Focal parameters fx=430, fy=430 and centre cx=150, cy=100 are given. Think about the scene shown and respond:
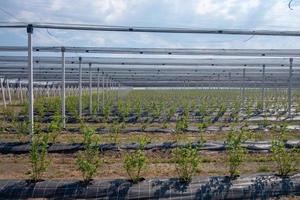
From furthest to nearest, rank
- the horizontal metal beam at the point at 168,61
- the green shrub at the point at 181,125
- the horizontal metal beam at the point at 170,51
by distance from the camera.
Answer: the horizontal metal beam at the point at 168,61, the horizontal metal beam at the point at 170,51, the green shrub at the point at 181,125

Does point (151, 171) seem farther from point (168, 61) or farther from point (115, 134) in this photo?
point (168, 61)

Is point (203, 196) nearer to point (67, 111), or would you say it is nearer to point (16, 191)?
point (16, 191)

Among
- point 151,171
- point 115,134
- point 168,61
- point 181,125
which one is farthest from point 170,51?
point 151,171

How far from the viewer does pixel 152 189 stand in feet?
18.6

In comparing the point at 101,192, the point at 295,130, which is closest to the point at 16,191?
the point at 101,192

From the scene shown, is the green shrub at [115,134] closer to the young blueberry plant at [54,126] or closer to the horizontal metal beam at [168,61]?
the young blueberry plant at [54,126]

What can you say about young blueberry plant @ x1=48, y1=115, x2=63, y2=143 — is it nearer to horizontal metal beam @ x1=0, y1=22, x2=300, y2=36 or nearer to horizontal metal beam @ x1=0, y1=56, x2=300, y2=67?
horizontal metal beam @ x1=0, y1=22, x2=300, y2=36

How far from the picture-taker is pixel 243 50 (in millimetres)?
12188

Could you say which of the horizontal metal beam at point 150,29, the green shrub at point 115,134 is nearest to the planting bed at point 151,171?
the green shrub at point 115,134

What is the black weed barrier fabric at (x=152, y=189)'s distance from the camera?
561 cm

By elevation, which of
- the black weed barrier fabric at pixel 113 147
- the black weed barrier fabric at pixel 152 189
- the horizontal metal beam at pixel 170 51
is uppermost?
the horizontal metal beam at pixel 170 51

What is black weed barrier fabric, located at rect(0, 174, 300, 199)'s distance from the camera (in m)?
5.61

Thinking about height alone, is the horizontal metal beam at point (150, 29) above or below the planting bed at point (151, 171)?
above

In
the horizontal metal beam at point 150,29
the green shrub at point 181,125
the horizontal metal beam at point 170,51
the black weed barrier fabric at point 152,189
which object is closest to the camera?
the black weed barrier fabric at point 152,189
